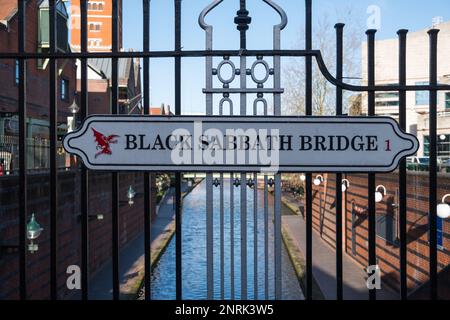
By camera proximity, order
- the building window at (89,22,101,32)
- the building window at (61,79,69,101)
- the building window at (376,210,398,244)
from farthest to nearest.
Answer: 1. the building window at (89,22,101,32)
2. the building window at (61,79,69,101)
3. the building window at (376,210,398,244)

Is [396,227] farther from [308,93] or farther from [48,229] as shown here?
[308,93]

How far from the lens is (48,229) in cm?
1088

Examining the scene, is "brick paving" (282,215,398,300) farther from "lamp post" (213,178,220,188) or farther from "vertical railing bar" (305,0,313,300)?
"lamp post" (213,178,220,188)

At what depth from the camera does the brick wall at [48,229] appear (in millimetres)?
8695

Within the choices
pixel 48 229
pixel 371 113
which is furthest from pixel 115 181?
pixel 48 229

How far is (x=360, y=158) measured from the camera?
9.20 ft

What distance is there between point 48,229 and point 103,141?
897cm

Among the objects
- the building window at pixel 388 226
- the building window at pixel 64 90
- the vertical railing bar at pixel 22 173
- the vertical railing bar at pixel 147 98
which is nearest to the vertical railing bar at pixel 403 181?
the vertical railing bar at pixel 147 98

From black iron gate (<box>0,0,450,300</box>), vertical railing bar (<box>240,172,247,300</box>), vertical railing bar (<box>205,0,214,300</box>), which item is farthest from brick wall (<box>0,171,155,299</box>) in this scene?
vertical railing bar (<box>240,172,247,300</box>)

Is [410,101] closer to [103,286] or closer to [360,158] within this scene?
[103,286]

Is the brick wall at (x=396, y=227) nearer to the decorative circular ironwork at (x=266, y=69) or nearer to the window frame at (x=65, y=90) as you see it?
the decorative circular ironwork at (x=266, y=69)

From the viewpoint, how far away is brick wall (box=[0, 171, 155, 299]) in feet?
28.5

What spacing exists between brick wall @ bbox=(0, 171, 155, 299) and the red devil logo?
6.54m
